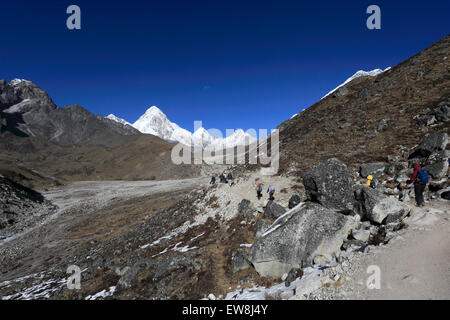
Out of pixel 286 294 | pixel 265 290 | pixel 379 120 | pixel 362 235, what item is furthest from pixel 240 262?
pixel 379 120

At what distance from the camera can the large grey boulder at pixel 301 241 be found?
10789mm

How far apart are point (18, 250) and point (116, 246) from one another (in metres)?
16.9

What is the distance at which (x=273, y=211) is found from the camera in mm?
16828

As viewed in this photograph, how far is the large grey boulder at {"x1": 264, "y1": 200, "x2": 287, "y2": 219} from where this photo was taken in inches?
651

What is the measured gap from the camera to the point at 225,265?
13.6m

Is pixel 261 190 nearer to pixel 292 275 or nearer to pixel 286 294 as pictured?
pixel 292 275

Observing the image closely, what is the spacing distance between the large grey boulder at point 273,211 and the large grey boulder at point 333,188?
12.3ft

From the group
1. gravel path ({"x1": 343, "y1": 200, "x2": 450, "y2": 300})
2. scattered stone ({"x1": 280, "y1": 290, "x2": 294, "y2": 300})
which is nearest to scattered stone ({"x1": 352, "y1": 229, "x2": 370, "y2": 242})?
gravel path ({"x1": 343, "y1": 200, "x2": 450, "y2": 300})

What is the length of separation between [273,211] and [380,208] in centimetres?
750

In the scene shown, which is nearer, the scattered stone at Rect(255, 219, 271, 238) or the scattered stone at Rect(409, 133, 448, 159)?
the scattered stone at Rect(255, 219, 271, 238)

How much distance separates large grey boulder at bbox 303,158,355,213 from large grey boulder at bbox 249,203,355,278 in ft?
2.13

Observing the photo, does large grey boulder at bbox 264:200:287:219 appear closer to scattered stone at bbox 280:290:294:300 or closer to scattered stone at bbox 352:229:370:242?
scattered stone at bbox 352:229:370:242
